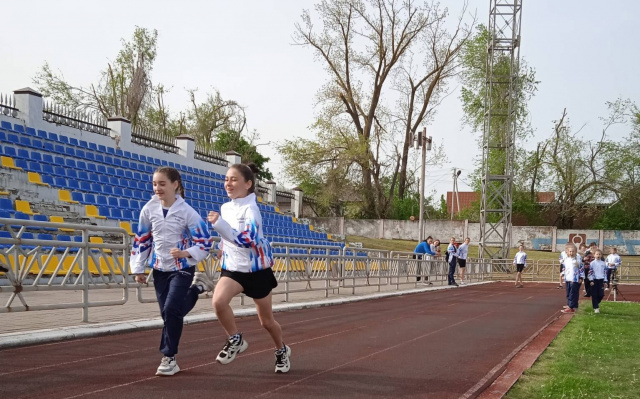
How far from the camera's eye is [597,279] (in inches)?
652

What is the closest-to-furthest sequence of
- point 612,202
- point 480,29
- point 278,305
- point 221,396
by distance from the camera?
point 221,396, point 278,305, point 480,29, point 612,202

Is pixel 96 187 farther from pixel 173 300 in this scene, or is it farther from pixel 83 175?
pixel 173 300

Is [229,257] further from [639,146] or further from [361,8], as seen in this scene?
[639,146]

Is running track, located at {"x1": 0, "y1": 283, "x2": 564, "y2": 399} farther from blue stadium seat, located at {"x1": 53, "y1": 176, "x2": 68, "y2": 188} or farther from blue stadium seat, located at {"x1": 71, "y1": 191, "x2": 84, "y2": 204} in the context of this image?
blue stadium seat, located at {"x1": 53, "y1": 176, "x2": 68, "y2": 188}

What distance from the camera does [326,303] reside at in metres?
14.8

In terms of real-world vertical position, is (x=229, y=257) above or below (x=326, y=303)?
above

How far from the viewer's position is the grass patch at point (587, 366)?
237 inches

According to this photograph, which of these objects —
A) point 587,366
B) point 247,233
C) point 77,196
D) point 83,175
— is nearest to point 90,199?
point 77,196

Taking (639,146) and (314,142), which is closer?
(314,142)

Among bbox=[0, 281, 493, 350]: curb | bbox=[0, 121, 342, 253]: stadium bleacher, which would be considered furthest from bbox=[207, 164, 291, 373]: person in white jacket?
bbox=[0, 121, 342, 253]: stadium bleacher

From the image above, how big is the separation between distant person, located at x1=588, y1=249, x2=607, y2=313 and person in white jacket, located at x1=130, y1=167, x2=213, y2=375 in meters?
13.0

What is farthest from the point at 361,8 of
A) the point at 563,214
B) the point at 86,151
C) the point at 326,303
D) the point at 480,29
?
the point at 326,303

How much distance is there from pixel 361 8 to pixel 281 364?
4924 centimetres

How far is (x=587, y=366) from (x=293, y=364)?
337 centimetres
